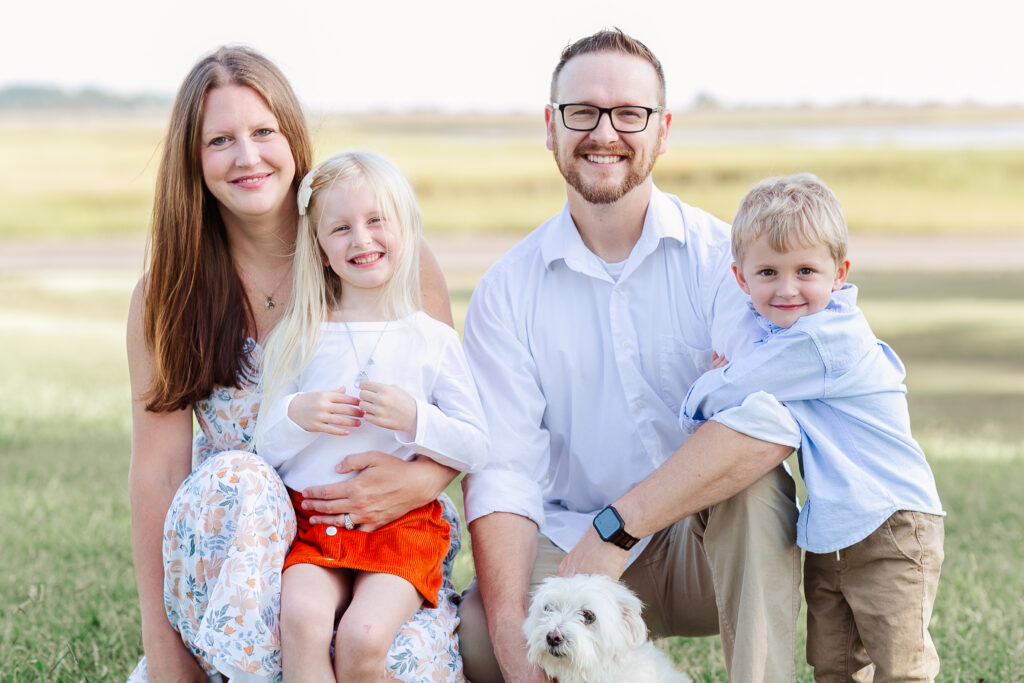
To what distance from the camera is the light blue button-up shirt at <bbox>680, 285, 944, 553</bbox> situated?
9.36 ft

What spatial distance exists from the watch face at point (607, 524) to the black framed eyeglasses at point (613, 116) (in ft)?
4.13

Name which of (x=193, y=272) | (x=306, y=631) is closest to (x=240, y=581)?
(x=306, y=631)

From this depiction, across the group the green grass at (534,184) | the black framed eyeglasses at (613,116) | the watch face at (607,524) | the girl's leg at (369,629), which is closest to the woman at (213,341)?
the girl's leg at (369,629)

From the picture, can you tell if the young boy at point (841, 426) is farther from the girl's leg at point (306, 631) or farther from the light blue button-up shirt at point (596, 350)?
the girl's leg at point (306, 631)

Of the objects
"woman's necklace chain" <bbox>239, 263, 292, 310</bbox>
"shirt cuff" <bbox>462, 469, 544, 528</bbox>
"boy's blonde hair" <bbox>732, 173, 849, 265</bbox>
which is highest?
"boy's blonde hair" <bbox>732, 173, 849, 265</bbox>

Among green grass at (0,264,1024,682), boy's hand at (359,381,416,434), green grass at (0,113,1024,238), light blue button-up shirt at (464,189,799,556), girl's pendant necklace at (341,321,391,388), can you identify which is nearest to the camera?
boy's hand at (359,381,416,434)

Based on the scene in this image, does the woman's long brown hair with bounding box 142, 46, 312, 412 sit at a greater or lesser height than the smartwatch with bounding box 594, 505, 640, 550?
greater

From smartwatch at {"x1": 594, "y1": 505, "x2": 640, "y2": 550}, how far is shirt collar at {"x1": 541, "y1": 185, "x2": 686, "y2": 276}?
0.86 metres

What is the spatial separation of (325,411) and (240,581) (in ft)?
1.68

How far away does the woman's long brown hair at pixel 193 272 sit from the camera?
10.8 feet

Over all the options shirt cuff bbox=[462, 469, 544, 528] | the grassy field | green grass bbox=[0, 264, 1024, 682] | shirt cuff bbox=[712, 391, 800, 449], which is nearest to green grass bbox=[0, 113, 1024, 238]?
the grassy field

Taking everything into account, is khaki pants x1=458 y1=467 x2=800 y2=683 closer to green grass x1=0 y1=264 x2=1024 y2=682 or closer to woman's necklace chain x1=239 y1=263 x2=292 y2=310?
green grass x1=0 y1=264 x2=1024 y2=682

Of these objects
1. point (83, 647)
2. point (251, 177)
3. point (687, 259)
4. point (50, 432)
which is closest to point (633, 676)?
point (687, 259)

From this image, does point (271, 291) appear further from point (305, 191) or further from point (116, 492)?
point (116, 492)
